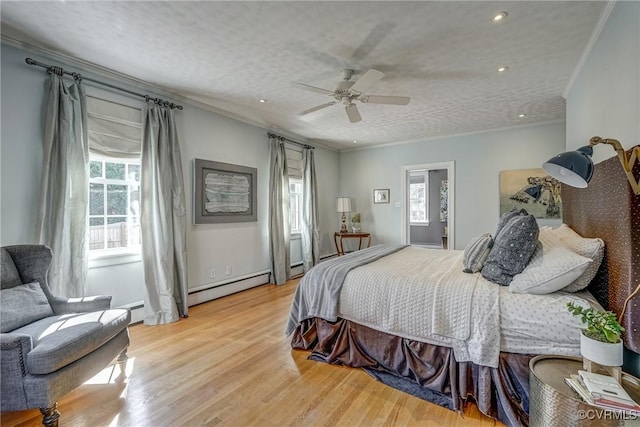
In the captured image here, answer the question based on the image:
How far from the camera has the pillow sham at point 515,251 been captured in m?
1.99

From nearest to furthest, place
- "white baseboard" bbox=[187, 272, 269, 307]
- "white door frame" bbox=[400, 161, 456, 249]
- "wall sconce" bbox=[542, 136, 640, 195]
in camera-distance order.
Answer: "wall sconce" bbox=[542, 136, 640, 195] < "white baseboard" bbox=[187, 272, 269, 307] < "white door frame" bbox=[400, 161, 456, 249]

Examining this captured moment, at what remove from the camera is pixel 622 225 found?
154 centimetres

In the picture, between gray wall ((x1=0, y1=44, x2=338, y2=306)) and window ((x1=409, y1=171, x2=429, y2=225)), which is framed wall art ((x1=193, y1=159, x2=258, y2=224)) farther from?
window ((x1=409, y1=171, x2=429, y2=225))

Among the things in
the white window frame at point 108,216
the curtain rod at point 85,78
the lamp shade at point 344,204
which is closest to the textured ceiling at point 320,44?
the curtain rod at point 85,78

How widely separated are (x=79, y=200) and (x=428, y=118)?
437 centimetres

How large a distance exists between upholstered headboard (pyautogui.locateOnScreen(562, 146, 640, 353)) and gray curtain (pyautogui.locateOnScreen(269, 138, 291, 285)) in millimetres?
3780

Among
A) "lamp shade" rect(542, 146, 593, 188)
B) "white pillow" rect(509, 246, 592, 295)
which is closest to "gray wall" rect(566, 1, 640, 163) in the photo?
"lamp shade" rect(542, 146, 593, 188)

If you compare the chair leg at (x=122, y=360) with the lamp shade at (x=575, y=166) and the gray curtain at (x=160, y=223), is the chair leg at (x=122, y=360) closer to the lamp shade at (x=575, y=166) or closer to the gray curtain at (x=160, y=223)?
the gray curtain at (x=160, y=223)

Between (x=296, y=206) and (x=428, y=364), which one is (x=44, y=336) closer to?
(x=428, y=364)

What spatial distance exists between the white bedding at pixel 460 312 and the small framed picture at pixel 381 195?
3.71 m

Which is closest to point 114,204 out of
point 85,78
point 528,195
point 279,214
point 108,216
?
point 108,216

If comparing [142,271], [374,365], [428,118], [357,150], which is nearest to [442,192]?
[357,150]

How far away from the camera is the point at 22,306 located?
1929 mm

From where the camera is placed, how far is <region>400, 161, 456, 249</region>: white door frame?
533cm
